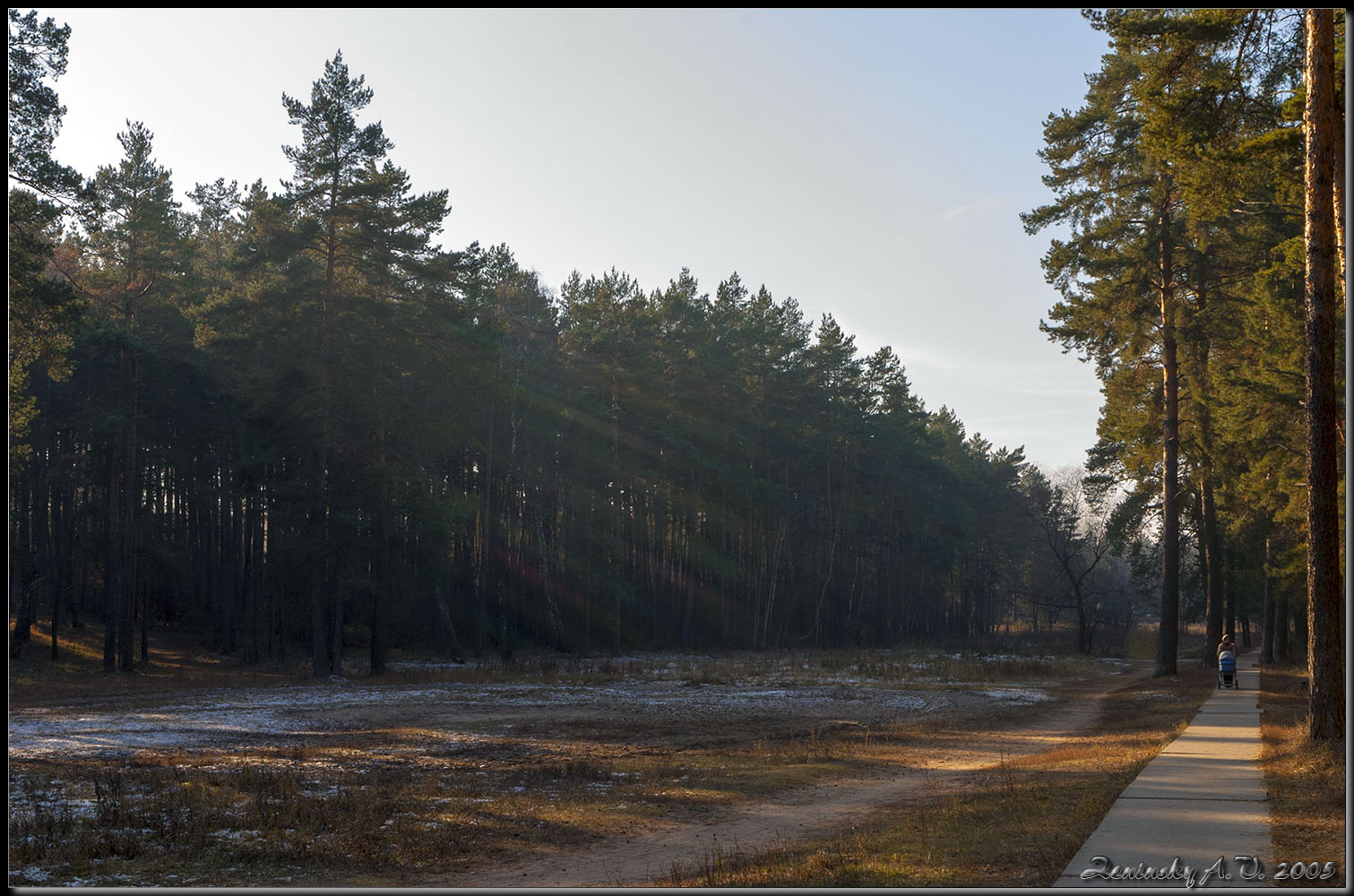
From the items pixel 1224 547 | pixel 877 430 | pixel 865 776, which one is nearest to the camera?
pixel 865 776

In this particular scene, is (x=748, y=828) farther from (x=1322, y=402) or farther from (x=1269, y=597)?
(x=1269, y=597)

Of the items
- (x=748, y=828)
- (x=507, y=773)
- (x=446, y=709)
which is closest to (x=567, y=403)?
(x=446, y=709)

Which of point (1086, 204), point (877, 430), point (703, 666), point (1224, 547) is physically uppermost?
point (1086, 204)

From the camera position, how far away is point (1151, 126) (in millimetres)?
15453

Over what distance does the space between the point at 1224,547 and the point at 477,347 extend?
3394 cm

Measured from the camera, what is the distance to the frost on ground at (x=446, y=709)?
747 inches

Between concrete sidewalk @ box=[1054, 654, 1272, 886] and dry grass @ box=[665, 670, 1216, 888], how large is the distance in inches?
11.2

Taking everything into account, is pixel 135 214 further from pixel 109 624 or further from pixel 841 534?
pixel 841 534

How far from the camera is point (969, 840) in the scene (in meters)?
9.07

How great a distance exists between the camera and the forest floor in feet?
31.4

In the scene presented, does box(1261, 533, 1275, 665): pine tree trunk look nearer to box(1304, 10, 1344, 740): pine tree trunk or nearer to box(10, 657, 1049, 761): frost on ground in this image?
box(10, 657, 1049, 761): frost on ground

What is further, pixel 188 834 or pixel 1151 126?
pixel 1151 126

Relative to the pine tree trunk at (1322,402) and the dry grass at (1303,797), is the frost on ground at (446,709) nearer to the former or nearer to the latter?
the dry grass at (1303,797)

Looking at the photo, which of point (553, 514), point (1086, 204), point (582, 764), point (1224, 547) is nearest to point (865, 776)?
point (582, 764)
